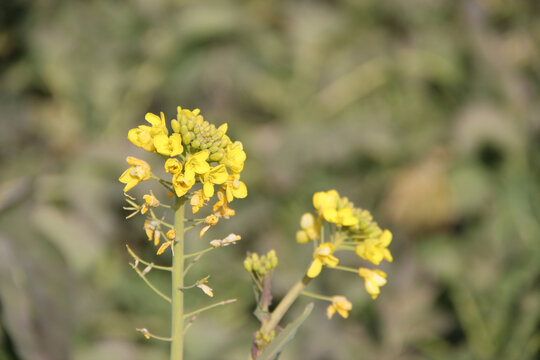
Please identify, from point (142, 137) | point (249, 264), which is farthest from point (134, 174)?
point (249, 264)

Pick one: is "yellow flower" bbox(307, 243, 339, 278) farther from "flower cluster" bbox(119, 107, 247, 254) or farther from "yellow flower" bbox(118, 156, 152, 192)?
"yellow flower" bbox(118, 156, 152, 192)

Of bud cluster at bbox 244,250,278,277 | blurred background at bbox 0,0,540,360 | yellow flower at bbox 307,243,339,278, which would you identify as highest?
blurred background at bbox 0,0,540,360

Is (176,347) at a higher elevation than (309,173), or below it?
below

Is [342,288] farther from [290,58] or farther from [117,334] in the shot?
[290,58]

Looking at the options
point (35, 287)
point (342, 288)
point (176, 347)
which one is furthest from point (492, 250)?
point (176, 347)

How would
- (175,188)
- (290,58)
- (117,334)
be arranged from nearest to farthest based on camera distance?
(175,188) < (117,334) < (290,58)

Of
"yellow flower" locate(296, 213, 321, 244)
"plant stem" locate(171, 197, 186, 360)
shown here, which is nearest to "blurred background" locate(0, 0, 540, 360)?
"yellow flower" locate(296, 213, 321, 244)

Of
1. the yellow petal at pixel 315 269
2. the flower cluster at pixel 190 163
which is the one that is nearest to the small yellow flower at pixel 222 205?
the flower cluster at pixel 190 163
